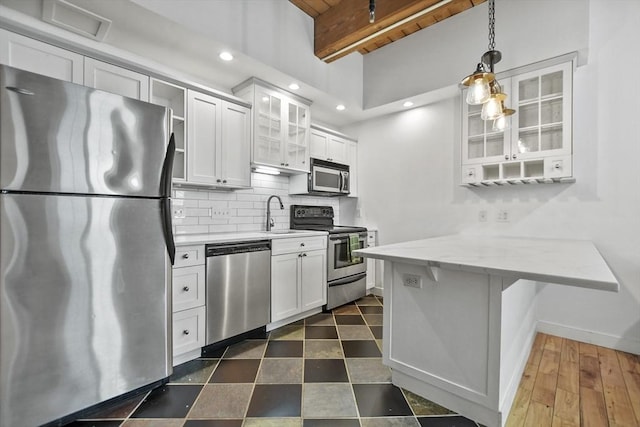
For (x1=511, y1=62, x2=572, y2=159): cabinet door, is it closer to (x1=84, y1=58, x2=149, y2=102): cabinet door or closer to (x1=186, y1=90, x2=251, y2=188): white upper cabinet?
(x1=186, y1=90, x2=251, y2=188): white upper cabinet

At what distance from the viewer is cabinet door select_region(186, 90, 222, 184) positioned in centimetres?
241

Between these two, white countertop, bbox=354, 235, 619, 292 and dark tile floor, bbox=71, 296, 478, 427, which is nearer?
white countertop, bbox=354, 235, 619, 292

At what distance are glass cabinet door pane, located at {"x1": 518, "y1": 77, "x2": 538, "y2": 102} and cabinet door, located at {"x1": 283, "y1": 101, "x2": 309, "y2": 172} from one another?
6.93 ft

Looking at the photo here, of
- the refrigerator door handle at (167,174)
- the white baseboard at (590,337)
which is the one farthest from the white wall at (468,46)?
the refrigerator door handle at (167,174)

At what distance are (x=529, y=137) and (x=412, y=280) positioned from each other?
1.92 meters

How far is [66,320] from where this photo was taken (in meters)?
1.42

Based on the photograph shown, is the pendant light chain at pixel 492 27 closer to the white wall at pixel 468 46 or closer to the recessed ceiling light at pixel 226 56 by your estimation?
the white wall at pixel 468 46

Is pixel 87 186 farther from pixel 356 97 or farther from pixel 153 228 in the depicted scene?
pixel 356 97

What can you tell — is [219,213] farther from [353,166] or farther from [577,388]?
[577,388]

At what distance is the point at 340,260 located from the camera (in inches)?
131

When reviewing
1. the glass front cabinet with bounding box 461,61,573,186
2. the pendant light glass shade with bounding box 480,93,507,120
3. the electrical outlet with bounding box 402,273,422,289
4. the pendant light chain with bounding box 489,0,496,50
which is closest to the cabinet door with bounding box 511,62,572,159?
the glass front cabinet with bounding box 461,61,573,186

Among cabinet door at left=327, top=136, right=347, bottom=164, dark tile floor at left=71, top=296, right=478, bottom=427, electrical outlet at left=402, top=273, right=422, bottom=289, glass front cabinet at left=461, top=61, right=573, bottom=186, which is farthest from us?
cabinet door at left=327, top=136, right=347, bottom=164

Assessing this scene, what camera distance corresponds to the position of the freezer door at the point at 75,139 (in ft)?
4.22

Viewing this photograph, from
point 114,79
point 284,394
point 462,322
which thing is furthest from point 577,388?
point 114,79
